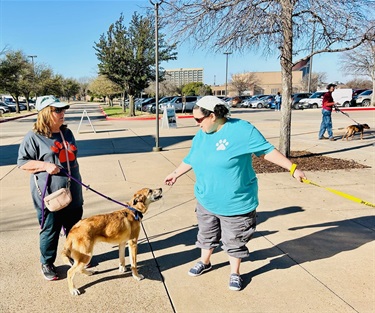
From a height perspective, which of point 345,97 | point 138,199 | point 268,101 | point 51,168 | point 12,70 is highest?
point 12,70

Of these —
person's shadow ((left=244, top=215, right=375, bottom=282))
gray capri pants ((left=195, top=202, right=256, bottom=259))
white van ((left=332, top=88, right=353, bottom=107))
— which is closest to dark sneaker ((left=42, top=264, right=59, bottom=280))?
gray capri pants ((left=195, top=202, right=256, bottom=259))

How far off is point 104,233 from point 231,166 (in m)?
1.30

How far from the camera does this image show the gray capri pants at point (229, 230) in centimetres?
285

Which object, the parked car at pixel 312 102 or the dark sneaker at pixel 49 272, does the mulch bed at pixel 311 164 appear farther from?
the parked car at pixel 312 102

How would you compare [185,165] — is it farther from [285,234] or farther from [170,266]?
[285,234]

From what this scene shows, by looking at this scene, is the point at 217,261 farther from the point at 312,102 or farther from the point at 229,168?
the point at 312,102

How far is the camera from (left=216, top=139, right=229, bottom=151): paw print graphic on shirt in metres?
2.74

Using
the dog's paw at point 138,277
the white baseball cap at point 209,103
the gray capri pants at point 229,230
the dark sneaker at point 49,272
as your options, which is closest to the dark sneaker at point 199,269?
the gray capri pants at point 229,230

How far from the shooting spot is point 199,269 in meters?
3.23

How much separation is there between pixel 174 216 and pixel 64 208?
1.95m

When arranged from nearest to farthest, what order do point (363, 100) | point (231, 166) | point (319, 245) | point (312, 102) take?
point (231, 166), point (319, 245), point (312, 102), point (363, 100)

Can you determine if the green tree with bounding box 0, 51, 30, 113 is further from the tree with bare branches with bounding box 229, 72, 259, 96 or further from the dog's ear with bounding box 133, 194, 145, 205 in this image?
the tree with bare branches with bounding box 229, 72, 259, 96

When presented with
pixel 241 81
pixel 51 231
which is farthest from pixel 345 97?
pixel 241 81

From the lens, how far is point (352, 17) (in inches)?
271
